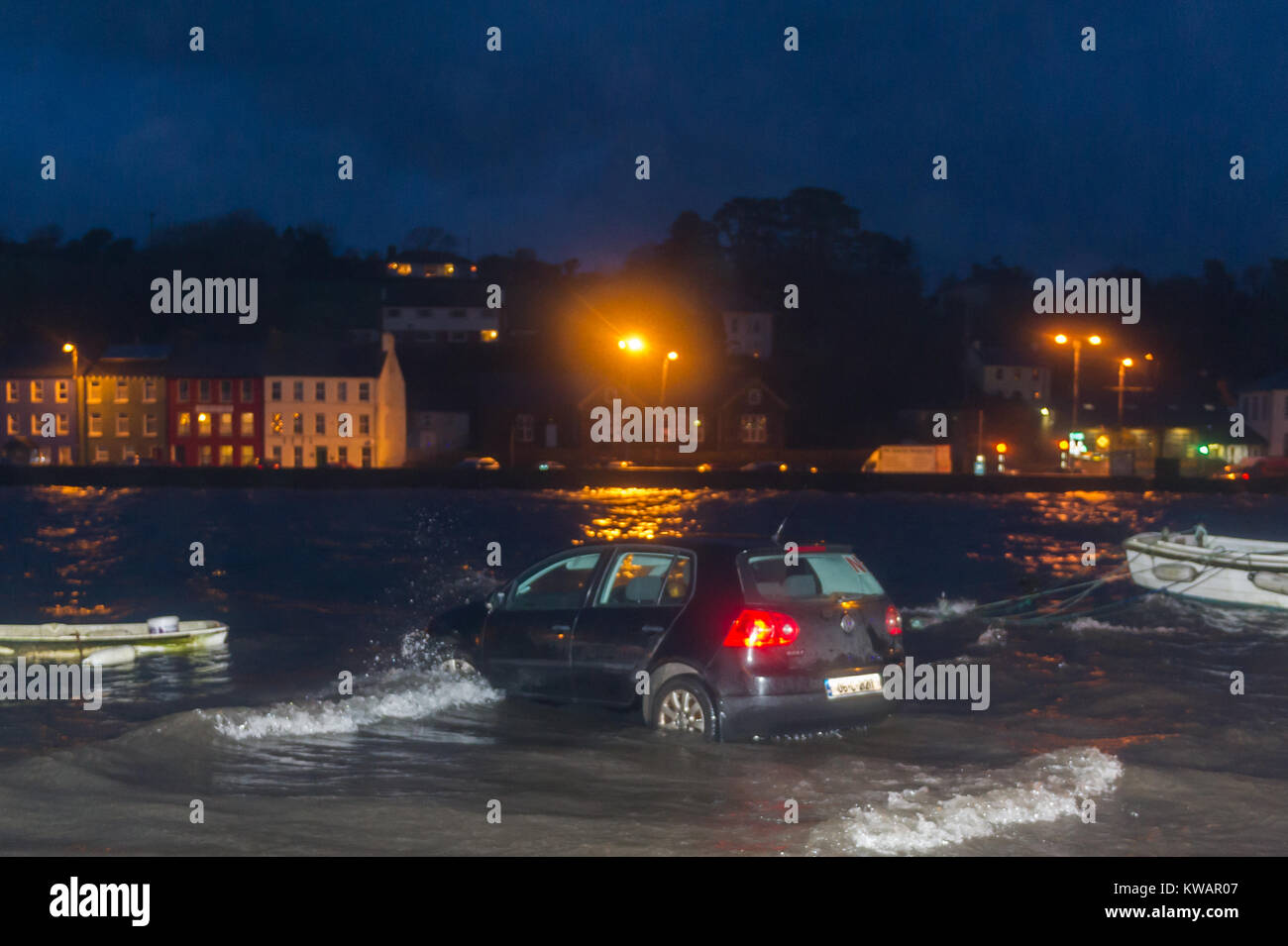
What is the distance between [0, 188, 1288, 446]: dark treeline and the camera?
379 feet

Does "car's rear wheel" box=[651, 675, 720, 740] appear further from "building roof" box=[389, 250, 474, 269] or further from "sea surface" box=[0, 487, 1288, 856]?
"building roof" box=[389, 250, 474, 269]

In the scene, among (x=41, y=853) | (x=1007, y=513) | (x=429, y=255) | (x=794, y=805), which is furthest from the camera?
(x=429, y=255)

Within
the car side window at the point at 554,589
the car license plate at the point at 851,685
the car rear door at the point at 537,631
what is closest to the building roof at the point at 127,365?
the car side window at the point at 554,589

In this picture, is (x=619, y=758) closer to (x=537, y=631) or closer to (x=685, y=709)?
(x=685, y=709)

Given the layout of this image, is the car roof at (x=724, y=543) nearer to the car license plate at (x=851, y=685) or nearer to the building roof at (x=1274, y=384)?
the car license plate at (x=851, y=685)

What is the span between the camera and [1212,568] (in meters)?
21.4

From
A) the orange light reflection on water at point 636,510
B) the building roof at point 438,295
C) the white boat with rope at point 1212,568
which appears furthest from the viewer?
the building roof at point 438,295

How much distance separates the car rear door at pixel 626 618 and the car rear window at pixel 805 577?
1.72ft

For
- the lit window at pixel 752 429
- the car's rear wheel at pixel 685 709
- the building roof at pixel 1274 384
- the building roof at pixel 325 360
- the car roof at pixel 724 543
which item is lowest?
the car's rear wheel at pixel 685 709

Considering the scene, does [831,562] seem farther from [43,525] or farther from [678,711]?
[43,525]

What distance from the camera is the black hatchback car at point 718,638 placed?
9.69 meters
